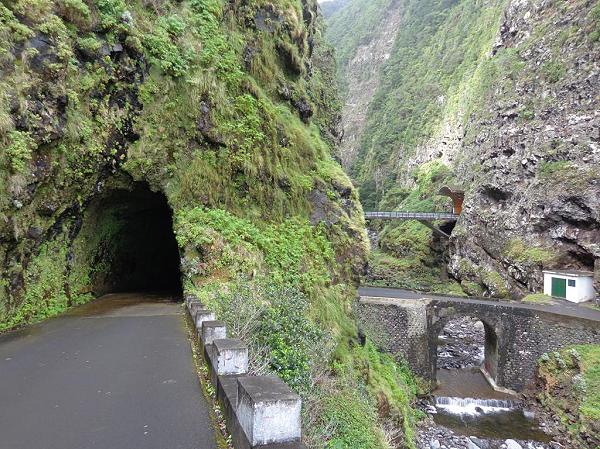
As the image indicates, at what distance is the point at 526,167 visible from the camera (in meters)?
30.0

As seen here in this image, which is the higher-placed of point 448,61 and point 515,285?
point 448,61

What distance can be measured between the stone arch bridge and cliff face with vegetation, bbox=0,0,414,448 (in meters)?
5.70

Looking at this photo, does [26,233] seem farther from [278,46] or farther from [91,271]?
[278,46]

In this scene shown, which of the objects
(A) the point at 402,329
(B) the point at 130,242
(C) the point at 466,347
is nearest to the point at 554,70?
(C) the point at 466,347

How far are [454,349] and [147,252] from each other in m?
18.8

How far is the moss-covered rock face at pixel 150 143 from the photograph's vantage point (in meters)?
8.97

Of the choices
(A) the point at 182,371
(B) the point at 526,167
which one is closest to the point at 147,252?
(A) the point at 182,371

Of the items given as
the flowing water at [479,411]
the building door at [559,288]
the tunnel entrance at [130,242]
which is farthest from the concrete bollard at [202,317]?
the building door at [559,288]

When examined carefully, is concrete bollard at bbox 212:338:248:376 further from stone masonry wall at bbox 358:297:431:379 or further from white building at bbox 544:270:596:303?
white building at bbox 544:270:596:303

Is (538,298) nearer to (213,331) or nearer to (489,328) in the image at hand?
(489,328)

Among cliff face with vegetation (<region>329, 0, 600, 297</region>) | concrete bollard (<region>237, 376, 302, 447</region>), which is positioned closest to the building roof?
cliff face with vegetation (<region>329, 0, 600, 297</region>)

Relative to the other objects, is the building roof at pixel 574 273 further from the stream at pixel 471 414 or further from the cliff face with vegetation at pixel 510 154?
the stream at pixel 471 414

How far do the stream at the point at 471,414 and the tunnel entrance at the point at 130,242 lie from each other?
12044 mm

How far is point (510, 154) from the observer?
3212 cm
